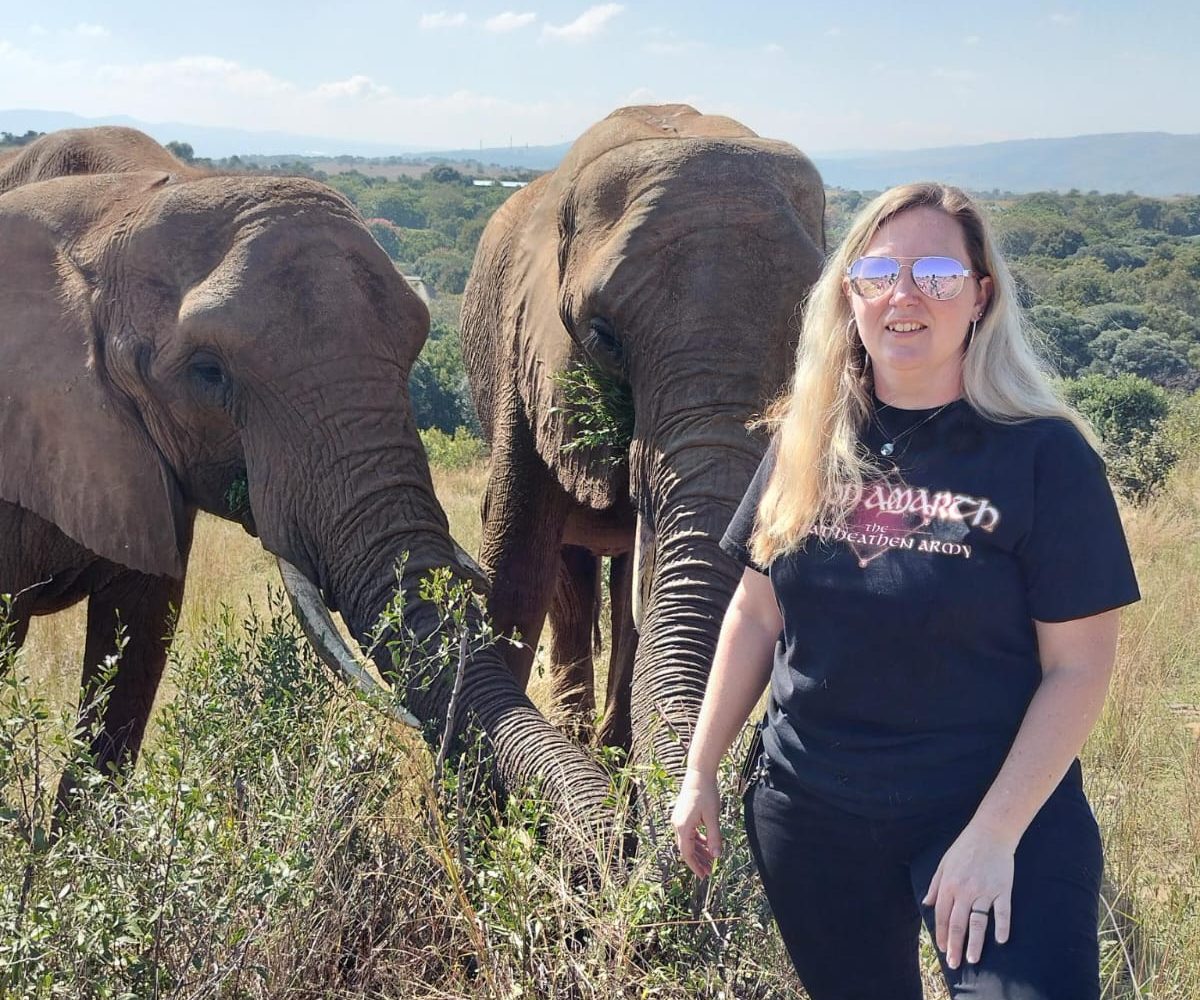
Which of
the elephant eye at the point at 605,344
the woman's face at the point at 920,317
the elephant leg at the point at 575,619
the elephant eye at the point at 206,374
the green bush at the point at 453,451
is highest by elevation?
the woman's face at the point at 920,317

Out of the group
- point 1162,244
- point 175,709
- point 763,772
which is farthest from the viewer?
point 1162,244

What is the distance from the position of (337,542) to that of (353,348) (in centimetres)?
65

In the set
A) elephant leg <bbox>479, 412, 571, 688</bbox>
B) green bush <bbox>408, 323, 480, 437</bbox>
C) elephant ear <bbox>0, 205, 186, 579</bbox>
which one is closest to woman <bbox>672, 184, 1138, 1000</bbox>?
elephant ear <bbox>0, 205, 186, 579</bbox>

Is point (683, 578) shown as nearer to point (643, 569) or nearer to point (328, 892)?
point (643, 569)

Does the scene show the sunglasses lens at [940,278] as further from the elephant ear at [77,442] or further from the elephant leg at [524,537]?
the elephant leg at [524,537]

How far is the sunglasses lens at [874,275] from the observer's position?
2.54 metres

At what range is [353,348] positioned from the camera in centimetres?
453

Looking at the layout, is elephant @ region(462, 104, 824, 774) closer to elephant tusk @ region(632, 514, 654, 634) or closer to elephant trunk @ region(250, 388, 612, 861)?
elephant tusk @ region(632, 514, 654, 634)

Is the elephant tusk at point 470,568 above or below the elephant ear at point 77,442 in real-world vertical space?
below

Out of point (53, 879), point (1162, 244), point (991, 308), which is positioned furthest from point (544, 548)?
point (1162, 244)

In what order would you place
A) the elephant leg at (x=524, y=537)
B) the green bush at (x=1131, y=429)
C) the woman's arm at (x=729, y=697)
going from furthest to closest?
the green bush at (x=1131, y=429), the elephant leg at (x=524, y=537), the woman's arm at (x=729, y=697)

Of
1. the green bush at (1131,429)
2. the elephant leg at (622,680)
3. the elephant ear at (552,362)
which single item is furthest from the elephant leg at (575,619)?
the green bush at (1131,429)

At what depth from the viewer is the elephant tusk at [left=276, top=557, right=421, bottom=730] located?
4.01 meters

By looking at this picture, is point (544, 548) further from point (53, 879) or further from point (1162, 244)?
point (1162, 244)
